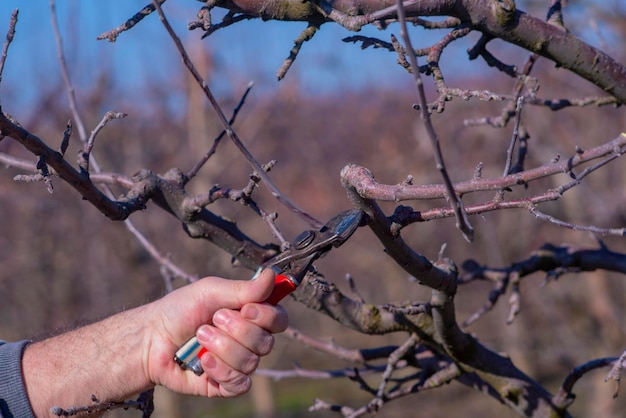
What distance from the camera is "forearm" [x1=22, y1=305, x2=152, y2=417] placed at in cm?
189

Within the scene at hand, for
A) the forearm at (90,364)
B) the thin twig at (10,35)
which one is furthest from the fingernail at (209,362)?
the thin twig at (10,35)

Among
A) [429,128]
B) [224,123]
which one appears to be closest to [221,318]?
[224,123]

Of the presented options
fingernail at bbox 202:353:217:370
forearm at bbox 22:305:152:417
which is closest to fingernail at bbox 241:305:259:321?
fingernail at bbox 202:353:217:370

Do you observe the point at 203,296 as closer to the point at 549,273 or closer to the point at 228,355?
the point at 228,355

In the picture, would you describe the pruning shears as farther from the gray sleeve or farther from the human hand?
the gray sleeve

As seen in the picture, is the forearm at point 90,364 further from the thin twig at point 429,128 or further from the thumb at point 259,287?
the thin twig at point 429,128

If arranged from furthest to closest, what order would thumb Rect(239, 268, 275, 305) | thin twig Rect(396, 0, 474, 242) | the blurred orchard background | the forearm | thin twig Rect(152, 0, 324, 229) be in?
the blurred orchard background
the forearm
thumb Rect(239, 268, 275, 305)
thin twig Rect(152, 0, 324, 229)
thin twig Rect(396, 0, 474, 242)

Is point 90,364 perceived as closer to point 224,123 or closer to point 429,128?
point 224,123

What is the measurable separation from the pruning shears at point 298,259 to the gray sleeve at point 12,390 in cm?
56

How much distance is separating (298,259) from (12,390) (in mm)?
928

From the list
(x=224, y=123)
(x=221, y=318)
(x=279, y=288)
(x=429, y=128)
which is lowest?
(x=221, y=318)

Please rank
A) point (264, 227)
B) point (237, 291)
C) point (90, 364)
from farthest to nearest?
1. point (264, 227)
2. point (90, 364)
3. point (237, 291)

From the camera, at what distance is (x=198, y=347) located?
1.71 m

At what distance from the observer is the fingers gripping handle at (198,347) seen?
169 centimetres
